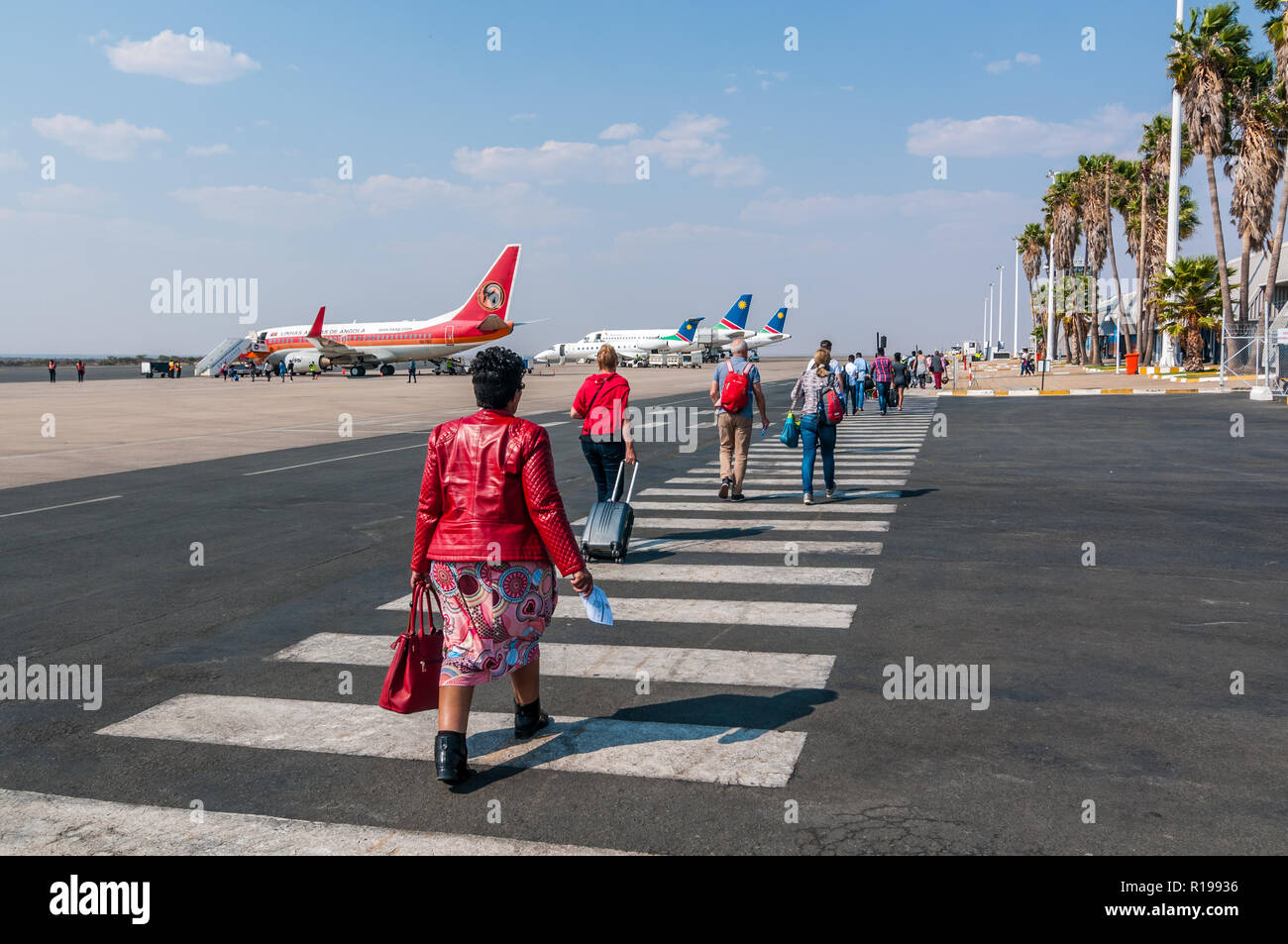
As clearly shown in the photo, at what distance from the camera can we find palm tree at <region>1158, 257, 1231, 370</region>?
42.9 metres

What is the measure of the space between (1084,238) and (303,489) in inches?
2800

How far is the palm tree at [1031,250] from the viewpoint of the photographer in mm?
99500

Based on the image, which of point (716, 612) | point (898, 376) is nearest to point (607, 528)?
point (716, 612)

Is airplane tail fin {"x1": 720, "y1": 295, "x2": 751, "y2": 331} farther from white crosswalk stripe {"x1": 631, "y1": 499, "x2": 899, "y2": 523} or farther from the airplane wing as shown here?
white crosswalk stripe {"x1": 631, "y1": 499, "x2": 899, "y2": 523}

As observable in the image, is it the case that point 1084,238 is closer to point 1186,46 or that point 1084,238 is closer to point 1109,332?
point 1186,46

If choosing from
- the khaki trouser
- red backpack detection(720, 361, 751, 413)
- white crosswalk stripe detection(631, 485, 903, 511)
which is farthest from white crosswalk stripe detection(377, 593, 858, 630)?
white crosswalk stripe detection(631, 485, 903, 511)

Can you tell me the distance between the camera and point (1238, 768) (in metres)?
4.45

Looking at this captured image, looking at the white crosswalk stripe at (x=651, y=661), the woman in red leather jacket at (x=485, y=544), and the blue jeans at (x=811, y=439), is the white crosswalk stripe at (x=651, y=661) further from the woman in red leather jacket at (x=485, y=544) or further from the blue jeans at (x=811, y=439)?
the blue jeans at (x=811, y=439)

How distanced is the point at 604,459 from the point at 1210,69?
1649 inches

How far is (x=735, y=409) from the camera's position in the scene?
40.3ft

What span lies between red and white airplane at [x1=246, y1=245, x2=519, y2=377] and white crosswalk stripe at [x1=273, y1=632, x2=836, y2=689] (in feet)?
196
